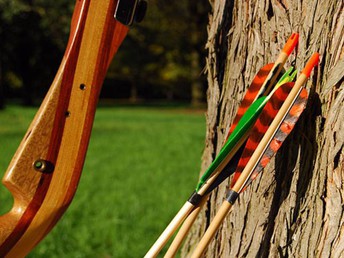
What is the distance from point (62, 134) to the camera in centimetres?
140

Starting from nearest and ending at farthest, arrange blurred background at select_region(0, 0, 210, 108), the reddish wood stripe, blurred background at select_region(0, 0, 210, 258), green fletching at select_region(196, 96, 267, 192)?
1. the reddish wood stripe
2. green fletching at select_region(196, 96, 267, 192)
3. blurred background at select_region(0, 0, 210, 258)
4. blurred background at select_region(0, 0, 210, 108)

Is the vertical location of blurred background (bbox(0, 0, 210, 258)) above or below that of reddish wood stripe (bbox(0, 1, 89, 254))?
Result: below

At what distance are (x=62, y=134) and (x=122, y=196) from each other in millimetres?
3688

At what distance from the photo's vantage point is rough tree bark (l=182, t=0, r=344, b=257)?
149cm

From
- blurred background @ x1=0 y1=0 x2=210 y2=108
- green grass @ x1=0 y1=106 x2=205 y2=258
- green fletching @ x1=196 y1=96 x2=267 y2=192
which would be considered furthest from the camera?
blurred background @ x1=0 y1=0 x2=210 y2=108

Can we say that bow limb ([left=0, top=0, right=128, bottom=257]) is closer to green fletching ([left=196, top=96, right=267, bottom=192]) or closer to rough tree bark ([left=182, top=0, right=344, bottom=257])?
green fletching ([left=196, top=96, right=267, bottom=192])

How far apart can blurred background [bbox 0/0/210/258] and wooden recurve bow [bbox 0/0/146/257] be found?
67 cm

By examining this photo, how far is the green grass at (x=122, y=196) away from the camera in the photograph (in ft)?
12.1

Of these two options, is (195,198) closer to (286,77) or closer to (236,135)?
(236,135)

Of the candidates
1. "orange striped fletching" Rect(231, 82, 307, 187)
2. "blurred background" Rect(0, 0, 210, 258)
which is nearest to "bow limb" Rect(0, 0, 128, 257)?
"orange striped fletching" Rect(231, 82, 307, 187)

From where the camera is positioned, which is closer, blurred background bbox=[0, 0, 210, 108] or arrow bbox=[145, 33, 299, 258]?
arrow bbox=[145, 33, 299, 258]

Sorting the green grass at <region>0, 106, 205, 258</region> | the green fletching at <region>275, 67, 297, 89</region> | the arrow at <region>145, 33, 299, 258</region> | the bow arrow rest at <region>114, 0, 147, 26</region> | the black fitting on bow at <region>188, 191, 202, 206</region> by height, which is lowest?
the green grass at <region>0, 106, 205, 258</region>

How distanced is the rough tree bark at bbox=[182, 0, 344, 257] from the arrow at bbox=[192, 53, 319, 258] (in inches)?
4.3

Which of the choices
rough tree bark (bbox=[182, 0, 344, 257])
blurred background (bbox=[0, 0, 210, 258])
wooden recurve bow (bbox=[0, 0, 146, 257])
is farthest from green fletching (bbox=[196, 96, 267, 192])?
blurred background (bbox=[0, 0, 210, 258])
